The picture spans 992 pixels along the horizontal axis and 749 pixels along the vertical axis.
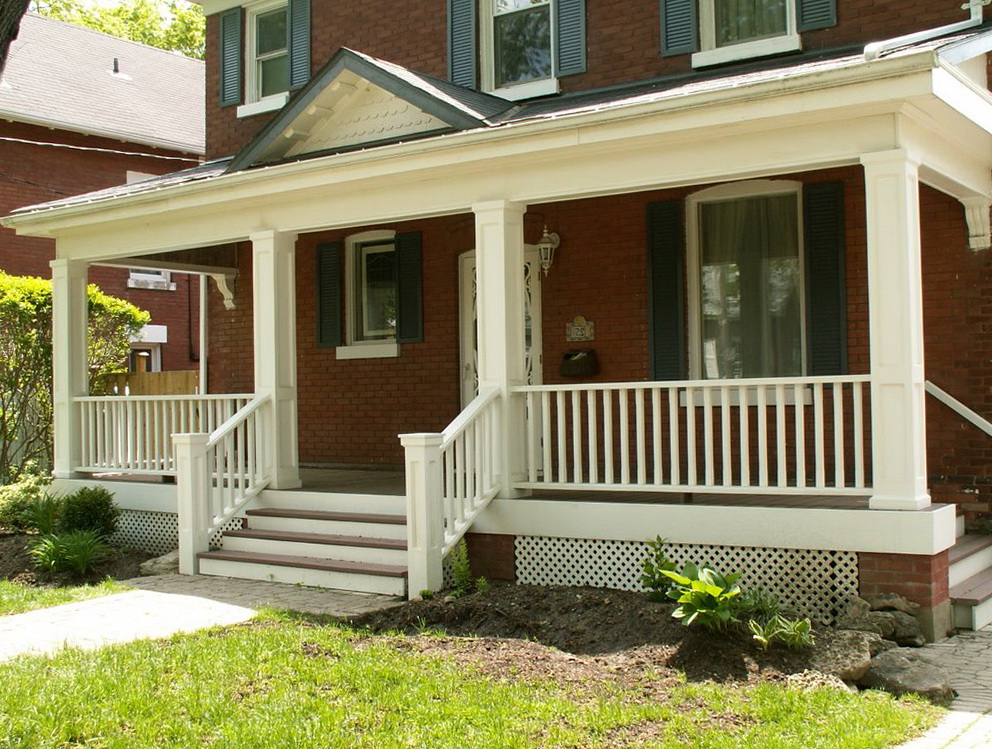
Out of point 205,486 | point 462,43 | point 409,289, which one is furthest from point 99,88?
point 205,486

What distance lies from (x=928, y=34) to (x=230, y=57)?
8.89 metres

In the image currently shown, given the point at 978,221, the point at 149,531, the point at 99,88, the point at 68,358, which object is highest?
the point at 99,88

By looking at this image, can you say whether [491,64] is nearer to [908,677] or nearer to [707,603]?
[707,603]

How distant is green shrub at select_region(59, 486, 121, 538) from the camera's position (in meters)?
11.1

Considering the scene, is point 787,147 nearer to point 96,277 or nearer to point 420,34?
point 420,34

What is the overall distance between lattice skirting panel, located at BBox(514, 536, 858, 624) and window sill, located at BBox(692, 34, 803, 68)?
469 centimetres

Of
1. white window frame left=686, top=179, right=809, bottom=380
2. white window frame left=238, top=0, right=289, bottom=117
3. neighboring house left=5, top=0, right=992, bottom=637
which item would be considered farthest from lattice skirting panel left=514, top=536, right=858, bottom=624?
white window frame left=238, top=0, right=289, bottom=117

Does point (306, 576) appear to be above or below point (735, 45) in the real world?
below

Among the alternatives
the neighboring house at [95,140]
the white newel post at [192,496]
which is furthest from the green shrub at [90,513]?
the neighboring house at [95,140]

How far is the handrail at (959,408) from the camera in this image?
8.90m

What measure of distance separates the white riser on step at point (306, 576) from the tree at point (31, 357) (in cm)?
580

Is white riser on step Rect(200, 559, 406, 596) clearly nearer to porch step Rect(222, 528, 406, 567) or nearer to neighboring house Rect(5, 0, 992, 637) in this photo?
neighboring house Rect(5, 0, 992, 637)

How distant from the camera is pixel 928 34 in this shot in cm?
824

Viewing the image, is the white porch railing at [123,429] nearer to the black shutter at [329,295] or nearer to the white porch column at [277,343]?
the white porch column at [277,343]
